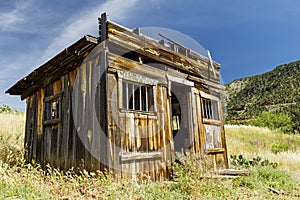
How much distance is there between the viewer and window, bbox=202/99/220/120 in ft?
28.8

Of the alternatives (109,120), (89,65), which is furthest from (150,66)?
(109,120)

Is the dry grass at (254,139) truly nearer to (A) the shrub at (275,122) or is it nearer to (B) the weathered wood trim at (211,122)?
(A) the shrub at (275,122)

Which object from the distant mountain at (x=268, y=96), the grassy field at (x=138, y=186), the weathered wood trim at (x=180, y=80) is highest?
the distant mountain at (x=268, y=96)

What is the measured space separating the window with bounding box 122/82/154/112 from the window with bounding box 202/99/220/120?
2751 mm

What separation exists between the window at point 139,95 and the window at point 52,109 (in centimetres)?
201

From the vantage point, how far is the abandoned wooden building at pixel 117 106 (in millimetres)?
5500

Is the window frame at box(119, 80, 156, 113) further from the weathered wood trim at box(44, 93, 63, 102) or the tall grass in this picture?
the tall grass

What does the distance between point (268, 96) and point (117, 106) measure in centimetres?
4620

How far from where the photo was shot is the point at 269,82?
51.1 meters

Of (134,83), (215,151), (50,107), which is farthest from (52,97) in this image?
(215,151)

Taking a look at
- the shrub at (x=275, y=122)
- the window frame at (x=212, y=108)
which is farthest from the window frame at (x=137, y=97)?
the shrub at (x=275, y=122)

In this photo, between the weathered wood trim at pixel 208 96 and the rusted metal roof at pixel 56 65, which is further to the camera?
the weathered wood trim at pixel 208 96

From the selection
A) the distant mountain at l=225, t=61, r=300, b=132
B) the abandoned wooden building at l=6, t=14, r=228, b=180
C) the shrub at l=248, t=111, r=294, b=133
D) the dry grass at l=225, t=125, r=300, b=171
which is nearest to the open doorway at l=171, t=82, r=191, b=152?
the abandoned wooden building at l=6, t=14, r=228, b=180

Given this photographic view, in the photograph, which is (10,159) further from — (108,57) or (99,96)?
(108,57)
